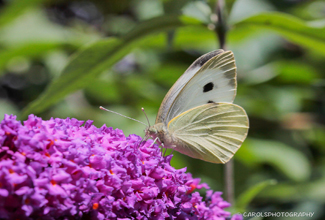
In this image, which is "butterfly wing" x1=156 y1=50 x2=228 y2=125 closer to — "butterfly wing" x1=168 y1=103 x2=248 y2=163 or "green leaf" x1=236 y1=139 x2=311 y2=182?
"butterfly wing" x1=168 y1=103 x2=248 y2=163

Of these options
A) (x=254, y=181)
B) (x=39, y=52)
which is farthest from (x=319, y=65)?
(x=39, y=52)

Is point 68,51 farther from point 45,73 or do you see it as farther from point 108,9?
point 108,9

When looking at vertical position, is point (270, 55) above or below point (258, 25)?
above

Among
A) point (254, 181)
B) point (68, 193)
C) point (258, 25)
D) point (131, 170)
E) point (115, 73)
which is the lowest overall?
point (68, 193)

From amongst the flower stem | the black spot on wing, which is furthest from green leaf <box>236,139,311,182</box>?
the black spot on wing

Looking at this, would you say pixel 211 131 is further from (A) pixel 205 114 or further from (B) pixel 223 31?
(B) pixel 223 31

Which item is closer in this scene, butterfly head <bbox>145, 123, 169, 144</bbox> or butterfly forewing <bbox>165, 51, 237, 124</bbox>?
butterfly head <bbox>145, 123, 169, 144</bbox>

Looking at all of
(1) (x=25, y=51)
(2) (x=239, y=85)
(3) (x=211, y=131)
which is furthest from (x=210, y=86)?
(1) (x=25, y=51)
